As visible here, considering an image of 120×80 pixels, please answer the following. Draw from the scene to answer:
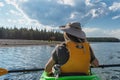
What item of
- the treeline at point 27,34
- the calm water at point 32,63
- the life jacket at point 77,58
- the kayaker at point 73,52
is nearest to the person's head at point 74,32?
the kayaker at point 73,52

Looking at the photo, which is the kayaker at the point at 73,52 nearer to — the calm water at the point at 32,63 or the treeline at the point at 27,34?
the calm water at the point at 32,63

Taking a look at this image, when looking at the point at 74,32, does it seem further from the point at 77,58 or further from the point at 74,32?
the point at 77,58

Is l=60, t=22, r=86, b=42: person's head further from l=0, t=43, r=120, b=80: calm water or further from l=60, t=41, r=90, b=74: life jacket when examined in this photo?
l=0, t=43, r=120, b=80: calm water

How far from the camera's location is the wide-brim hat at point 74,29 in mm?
6717

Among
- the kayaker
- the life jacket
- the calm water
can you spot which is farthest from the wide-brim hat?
the calm water

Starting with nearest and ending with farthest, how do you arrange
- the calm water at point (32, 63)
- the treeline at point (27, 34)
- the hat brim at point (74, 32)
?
the hat brim at point (74, 32), the calm water at point (32, 63), the treeline at point (27, 34)

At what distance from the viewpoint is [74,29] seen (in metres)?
6.85

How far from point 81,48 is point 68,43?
0.35 m

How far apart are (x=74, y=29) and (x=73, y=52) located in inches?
22.7

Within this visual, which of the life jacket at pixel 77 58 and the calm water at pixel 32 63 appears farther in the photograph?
the calm water at pixel 32 63

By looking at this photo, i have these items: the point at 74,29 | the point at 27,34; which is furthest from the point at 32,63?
the point at 27,34

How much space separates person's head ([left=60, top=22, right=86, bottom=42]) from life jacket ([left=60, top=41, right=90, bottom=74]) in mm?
137

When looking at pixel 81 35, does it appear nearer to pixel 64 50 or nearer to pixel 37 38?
pixel 64 50

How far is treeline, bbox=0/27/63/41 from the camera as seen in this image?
500 feet
